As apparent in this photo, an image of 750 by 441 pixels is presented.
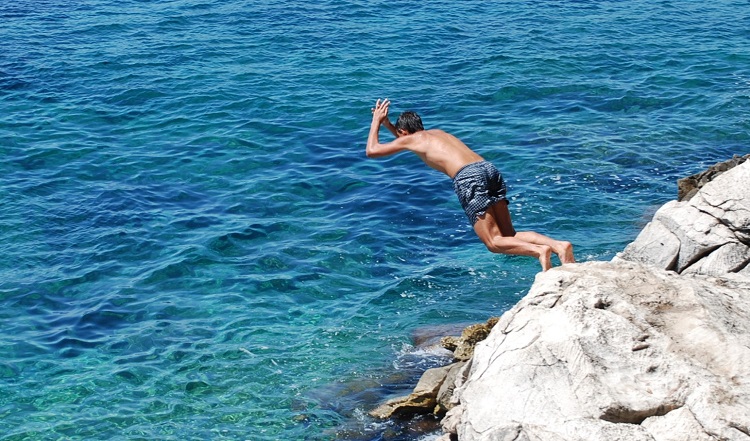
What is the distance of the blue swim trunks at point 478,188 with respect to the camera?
11406 mm

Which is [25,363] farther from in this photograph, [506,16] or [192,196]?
[506,16]

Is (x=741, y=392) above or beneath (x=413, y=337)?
above

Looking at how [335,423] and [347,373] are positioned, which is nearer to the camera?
[335,423]

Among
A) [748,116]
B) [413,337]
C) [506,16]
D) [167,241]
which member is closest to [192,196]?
[167,241]

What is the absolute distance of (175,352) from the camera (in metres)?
14.8

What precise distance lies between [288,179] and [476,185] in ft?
32.2

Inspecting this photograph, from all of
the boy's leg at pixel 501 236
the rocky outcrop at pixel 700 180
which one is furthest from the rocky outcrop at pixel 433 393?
the rocky outcrop at pixel 700 180

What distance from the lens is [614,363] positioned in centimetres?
858

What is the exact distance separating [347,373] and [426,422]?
2.26 m

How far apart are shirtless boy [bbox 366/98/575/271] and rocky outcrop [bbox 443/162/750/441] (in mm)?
1203

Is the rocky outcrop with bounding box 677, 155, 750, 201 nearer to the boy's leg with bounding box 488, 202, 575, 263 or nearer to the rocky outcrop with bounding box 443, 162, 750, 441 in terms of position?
the boy's leg with bounding box 488, 202, 575, 263

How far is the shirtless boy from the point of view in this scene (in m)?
11.2

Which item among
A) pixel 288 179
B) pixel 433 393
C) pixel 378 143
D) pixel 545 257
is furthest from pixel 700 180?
pixel 288 179

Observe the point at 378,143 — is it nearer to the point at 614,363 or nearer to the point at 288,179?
the point at 614,363
